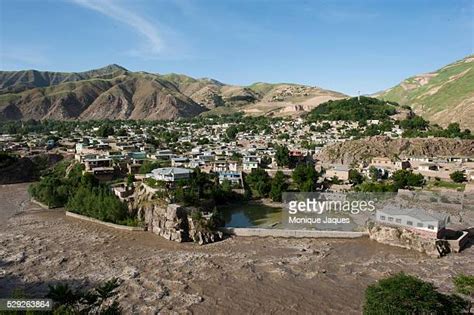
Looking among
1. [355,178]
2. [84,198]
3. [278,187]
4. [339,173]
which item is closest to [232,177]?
[278,187]

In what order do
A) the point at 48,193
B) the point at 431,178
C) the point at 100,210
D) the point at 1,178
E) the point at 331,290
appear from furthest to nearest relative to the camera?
the point at 1,178, the point at 431,178, the point at 48,193, the point at 100,210, the point at 331,290

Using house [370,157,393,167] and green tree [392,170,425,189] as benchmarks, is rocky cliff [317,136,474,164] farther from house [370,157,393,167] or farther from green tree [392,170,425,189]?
green tree [392,170,425,189]

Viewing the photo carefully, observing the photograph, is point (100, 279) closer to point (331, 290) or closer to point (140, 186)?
point (331, 290)

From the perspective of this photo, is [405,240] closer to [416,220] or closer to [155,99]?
[416,220]

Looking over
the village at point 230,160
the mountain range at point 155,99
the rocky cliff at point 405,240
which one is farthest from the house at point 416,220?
the mountain range at point 155,99

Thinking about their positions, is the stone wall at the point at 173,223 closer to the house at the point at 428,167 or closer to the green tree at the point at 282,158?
the green tree at the point at 282,158

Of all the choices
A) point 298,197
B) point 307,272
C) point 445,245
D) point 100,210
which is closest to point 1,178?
point 100,210

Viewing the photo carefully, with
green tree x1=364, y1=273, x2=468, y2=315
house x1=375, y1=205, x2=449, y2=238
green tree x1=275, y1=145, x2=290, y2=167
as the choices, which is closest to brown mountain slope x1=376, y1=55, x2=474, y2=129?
green tree x1=275, y1=145, x2=290, y2=167

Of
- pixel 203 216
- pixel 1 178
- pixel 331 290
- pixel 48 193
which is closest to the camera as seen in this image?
pixel 331 290

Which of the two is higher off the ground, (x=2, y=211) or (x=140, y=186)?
(x=140, y=186)
